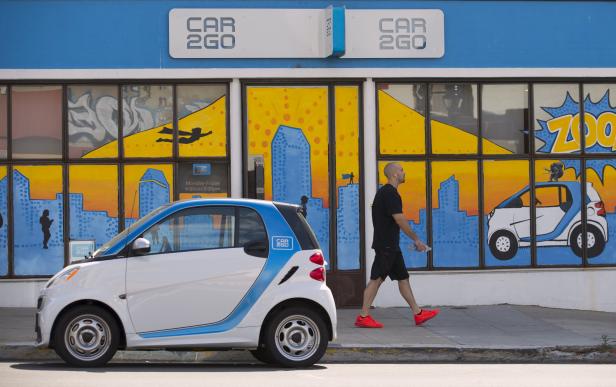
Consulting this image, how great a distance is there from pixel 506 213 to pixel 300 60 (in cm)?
384

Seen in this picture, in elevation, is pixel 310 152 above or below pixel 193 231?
above

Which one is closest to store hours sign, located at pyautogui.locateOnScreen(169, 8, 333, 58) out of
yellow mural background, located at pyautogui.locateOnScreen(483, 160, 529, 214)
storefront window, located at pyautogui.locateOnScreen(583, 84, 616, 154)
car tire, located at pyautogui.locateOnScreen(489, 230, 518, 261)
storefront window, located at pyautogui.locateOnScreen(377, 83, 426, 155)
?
storefront window, located at pyautogui.locateOnScreen(377, 83, 426, 155)

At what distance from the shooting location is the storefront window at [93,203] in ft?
54.6

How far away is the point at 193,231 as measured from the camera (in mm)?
11109

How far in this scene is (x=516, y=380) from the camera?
34.8ft

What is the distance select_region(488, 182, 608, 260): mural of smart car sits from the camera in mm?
17312

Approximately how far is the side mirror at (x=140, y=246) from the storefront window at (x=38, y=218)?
5969 mm

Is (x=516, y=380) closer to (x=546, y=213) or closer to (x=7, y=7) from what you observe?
(x=546, y=213)

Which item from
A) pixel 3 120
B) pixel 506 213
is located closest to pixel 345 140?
pixel 506 213

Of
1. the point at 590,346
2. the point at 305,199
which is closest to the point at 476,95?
the point at 305,199

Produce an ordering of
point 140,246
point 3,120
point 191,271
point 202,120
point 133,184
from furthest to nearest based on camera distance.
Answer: point 202,120
point 133,184
point 3,120
point 191,271
point 140,246

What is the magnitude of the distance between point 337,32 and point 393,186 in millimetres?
3099

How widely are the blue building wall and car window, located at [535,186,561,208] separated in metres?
1.86

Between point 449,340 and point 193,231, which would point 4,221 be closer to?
point 193,231
